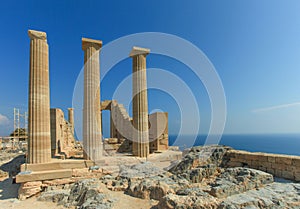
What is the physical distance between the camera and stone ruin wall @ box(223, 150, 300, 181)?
19.3 ft

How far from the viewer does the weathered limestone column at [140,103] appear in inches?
470

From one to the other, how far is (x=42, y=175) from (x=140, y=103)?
23.0 feet

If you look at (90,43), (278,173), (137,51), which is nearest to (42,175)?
(90,43)

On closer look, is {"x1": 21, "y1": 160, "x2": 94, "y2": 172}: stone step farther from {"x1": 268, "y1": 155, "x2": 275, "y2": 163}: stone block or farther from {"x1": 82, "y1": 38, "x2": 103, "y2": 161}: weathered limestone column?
{"x1": 268, "y1": 155, "x2": 275, "y2": 163}: stone block

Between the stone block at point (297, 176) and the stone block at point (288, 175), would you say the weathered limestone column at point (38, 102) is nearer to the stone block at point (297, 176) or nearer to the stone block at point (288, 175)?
the stone block at point (288, 175)

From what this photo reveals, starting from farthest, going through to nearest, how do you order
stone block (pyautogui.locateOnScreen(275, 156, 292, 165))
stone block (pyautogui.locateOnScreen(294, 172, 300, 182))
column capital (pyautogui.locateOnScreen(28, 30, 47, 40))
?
column capital (pyautogui.locateOnScreen(28, 30, 47, 40)) < stone block (pyautogui.locateOnScreen(275, 156, 292, 165)) < stone block (pyautogui.locateOnScreen(294, 172, 300, 182))

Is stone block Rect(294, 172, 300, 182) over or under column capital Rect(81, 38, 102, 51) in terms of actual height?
under

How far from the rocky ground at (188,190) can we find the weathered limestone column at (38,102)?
6.38ft

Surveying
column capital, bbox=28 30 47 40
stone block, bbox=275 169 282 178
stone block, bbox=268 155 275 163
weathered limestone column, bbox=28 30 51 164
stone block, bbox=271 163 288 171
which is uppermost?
column capital, bbox=28 30 47 40

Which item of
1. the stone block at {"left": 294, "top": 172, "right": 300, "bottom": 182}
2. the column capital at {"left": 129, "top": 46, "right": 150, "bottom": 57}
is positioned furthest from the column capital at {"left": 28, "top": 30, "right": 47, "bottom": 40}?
the stone block at {"left": 294, "top": 172, "right": 300, "bottom": 182}

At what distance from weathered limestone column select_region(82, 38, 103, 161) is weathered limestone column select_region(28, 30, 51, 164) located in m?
1.93

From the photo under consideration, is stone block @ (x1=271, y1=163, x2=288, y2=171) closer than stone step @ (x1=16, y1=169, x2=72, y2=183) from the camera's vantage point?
Yes

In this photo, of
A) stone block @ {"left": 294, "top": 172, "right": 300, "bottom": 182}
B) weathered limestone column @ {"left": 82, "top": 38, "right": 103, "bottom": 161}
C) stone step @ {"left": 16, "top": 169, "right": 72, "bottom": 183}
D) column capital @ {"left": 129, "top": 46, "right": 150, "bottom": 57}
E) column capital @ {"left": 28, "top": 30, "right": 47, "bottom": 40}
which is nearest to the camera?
stone block @ {"left": 294, "top": 172, "right": 300, "bottom": 182}

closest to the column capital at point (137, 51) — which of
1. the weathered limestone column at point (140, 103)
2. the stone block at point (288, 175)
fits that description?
the weathered limestone column at point (140, 103)
